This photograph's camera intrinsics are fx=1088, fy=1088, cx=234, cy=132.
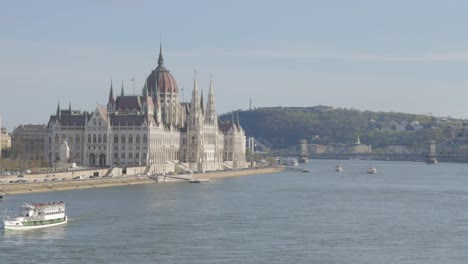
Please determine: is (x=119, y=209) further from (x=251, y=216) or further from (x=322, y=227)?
(x=322, y=227)

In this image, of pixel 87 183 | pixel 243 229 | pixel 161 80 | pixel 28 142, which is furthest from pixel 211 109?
pixel 243 229

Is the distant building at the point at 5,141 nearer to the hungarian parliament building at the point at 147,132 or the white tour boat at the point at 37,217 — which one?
the hungarian parliament building at the point at 147,132

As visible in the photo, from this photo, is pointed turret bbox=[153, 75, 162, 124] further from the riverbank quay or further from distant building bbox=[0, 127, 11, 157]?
distant building bbox=[0, 127, 11, 157]

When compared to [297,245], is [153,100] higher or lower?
higher

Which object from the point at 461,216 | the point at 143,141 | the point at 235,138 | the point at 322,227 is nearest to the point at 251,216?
the point at 322,227

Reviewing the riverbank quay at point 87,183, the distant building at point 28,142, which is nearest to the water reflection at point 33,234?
the riverbank quay at point 87,183
